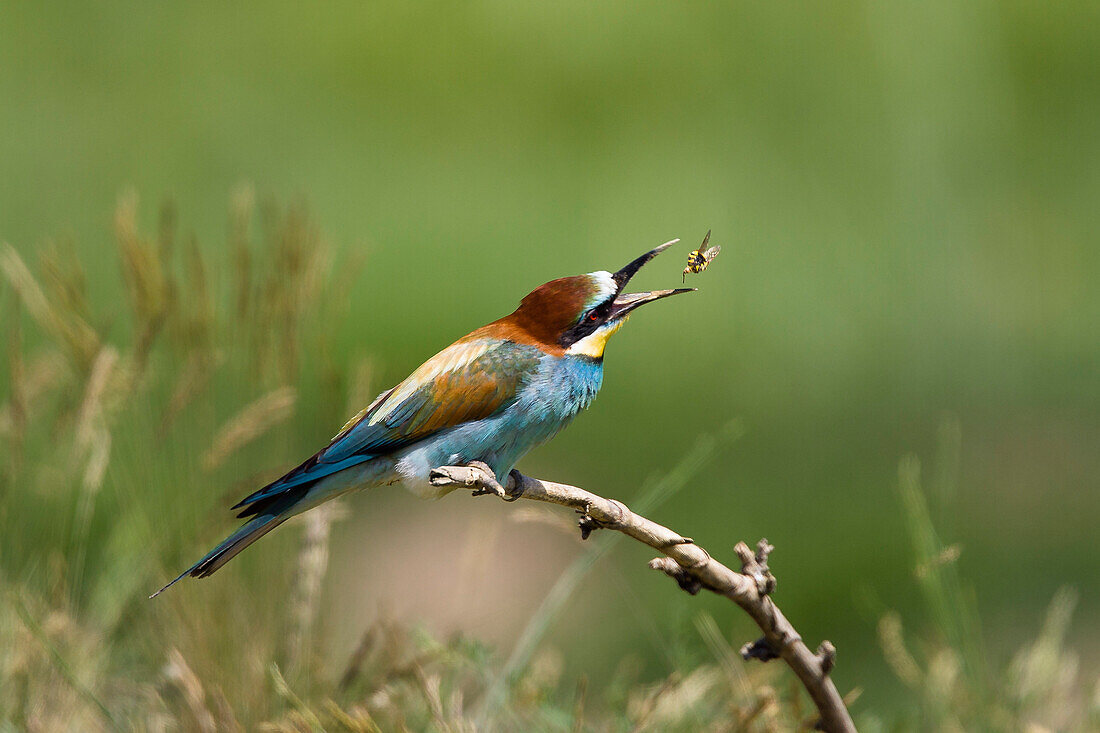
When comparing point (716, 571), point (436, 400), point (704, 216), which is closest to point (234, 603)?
point (436, 400)

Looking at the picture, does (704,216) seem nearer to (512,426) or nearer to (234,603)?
(234,603)

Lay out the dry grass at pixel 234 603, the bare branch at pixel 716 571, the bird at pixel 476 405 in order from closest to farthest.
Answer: the bare branch at pixel 716 571 → the bird at pixel 476 405 → the dry grass at pixel 234 603

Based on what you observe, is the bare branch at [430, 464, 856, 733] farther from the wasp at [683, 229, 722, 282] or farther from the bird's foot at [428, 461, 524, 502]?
the wasp at [683, 229, 722, 282]

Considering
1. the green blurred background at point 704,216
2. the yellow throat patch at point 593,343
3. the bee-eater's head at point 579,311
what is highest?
the bee-eater's head at point 579,311

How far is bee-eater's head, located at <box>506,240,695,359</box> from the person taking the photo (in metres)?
1.80

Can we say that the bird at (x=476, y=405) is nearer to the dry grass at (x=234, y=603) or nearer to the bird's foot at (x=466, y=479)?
the bird's foot at (x=466, y=479)

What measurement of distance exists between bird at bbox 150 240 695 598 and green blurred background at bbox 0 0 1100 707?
4.57 ft

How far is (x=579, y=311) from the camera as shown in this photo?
1.85m

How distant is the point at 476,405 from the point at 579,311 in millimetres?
206

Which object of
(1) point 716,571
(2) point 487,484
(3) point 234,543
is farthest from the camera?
(3) point 234,543

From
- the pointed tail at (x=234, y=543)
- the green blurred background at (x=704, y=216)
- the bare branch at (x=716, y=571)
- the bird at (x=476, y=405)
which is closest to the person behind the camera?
the bare branch at (x=716, y=571)

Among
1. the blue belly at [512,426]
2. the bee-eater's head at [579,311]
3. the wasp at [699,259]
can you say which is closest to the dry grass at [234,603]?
the blue belly at [512,426]

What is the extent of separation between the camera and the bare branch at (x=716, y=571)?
1502mm

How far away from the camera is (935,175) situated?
5.60m
